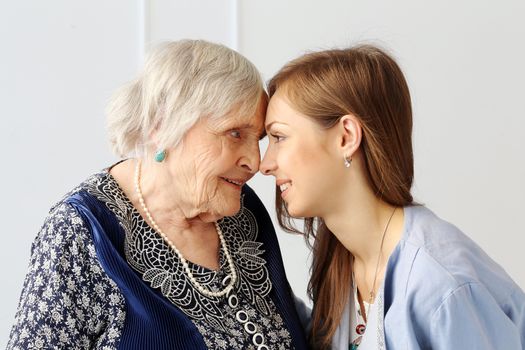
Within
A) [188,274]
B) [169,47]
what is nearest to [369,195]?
[188,274]

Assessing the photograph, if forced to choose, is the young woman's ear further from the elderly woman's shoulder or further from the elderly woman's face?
the elderly woman's shoulder

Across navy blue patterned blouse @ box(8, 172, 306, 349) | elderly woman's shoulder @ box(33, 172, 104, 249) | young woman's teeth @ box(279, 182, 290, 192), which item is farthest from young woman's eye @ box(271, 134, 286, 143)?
elderly woman's shoulder @ box(33, 172, 104, 249)

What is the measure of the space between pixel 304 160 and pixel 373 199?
18 cm

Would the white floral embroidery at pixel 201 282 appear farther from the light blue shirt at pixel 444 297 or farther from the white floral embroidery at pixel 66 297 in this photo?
the light blue shirt at pixel 444 297

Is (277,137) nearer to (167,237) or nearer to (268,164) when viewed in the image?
(268,164)

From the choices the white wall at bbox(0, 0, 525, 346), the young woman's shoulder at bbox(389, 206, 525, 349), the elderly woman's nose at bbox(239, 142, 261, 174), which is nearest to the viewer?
the young woman's shoulder at bbox(389, 206, 525, 349)

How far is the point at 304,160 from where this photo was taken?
1.90 meters

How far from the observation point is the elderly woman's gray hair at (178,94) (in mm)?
1910

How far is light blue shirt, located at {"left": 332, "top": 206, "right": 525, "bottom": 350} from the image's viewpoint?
1715mm

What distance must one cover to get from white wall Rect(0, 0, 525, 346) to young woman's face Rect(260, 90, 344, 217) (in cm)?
135

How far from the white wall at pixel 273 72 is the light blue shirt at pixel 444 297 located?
1523mm

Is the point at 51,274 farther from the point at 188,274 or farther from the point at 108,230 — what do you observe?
the point at 188,274

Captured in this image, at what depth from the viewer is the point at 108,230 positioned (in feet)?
6.14

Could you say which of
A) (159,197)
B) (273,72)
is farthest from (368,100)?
(273,72)
